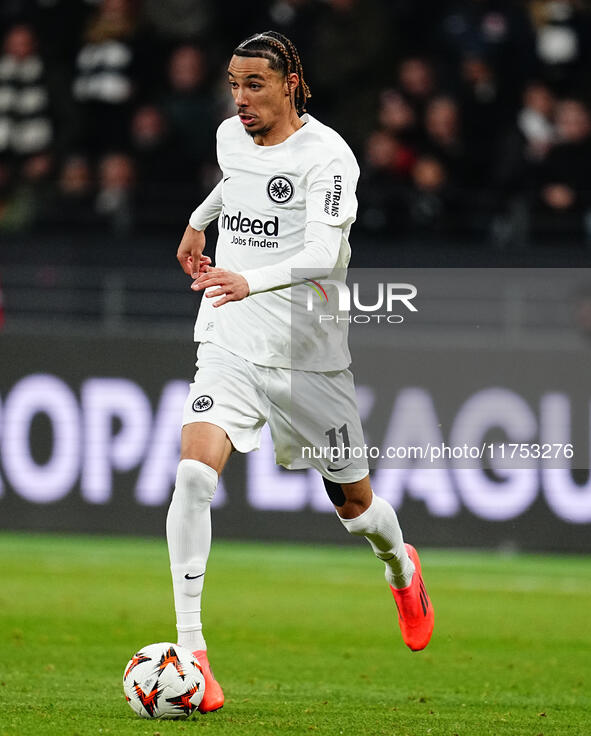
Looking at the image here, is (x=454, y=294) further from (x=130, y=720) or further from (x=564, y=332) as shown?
(x=130, y=720)

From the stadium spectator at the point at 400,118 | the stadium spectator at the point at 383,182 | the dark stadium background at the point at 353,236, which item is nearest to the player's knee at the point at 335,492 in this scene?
the dark stadium background at the point at 353,236

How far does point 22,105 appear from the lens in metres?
13.4

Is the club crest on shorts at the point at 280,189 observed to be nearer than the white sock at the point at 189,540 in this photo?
No

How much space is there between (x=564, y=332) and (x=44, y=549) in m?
4.23

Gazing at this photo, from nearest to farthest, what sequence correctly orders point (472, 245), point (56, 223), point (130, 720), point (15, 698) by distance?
point (130, 720) < point (15, 698) < point (472, 245) < point (56, 223)

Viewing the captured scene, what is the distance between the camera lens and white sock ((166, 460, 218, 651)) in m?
5.50

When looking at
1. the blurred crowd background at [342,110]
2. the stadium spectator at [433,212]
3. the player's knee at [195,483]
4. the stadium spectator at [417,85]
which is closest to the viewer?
the player's knee at [195,483]

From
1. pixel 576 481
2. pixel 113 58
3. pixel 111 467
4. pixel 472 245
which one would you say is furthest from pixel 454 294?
pixel 113 58

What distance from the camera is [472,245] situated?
1157cm

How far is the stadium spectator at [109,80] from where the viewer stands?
13.5m

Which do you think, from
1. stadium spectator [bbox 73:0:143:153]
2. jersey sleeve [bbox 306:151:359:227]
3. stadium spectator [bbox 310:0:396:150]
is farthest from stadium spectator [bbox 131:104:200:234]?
jersey sleeve [bbox 306:151:359:227]

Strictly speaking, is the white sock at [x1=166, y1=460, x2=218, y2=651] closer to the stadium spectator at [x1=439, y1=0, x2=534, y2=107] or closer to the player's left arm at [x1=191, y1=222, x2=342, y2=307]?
the player's left arm at [x1=191, y1=222, x2=342, y2=307]

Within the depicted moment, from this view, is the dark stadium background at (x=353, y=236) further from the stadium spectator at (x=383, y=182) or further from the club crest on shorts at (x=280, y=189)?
the club crest on shorts at (x=280, y=189)

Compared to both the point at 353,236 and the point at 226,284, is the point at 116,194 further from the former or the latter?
the point at 226,284
